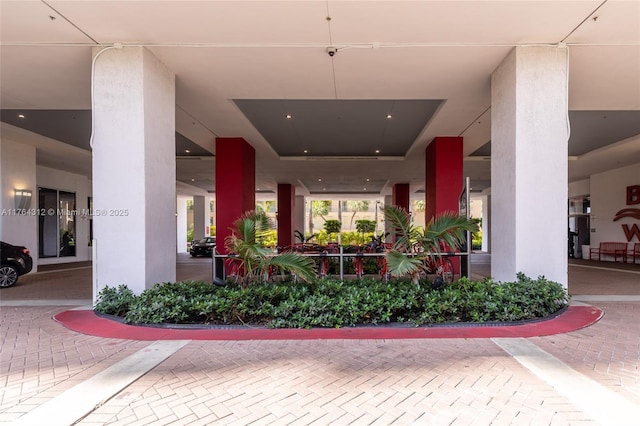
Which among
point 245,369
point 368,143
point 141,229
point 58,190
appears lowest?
point 245,369

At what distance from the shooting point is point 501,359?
3760 millimetres

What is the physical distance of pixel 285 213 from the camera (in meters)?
20.0

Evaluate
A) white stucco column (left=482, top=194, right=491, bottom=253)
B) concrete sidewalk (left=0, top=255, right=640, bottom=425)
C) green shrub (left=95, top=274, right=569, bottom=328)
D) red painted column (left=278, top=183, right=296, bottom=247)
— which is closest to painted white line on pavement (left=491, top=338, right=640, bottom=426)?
concrete sidewalk (left=0, top=255, right=640, bottom=425)

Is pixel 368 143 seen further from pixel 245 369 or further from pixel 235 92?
pixel 245 369

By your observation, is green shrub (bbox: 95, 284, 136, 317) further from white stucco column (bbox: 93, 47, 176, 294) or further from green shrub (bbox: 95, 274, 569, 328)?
white stucco column (bbox: 93, 47, 176, 294)

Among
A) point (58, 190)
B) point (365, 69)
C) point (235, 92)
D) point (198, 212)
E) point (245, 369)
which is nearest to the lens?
point (245, 369)

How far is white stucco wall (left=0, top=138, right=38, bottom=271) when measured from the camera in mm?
10430

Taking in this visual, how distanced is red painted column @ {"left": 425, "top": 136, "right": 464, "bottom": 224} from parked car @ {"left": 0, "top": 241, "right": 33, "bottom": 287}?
422 inches

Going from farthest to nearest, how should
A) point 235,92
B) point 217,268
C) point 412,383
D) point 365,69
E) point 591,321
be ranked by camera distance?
point 217,268 < point 235,92 < point 365,69 < point 591,321 < point 412,383

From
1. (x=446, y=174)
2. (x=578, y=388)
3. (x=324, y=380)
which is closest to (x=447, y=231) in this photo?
(x=578, y=388)

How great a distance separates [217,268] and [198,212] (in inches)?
744

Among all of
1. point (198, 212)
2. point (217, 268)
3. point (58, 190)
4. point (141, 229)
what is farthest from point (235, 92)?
point (198, 212)

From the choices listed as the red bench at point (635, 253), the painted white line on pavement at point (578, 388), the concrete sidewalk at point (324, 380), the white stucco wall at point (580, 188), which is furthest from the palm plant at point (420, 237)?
the white stucco wall at point (580, 188)

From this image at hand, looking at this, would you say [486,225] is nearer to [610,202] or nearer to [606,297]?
[610,202]
